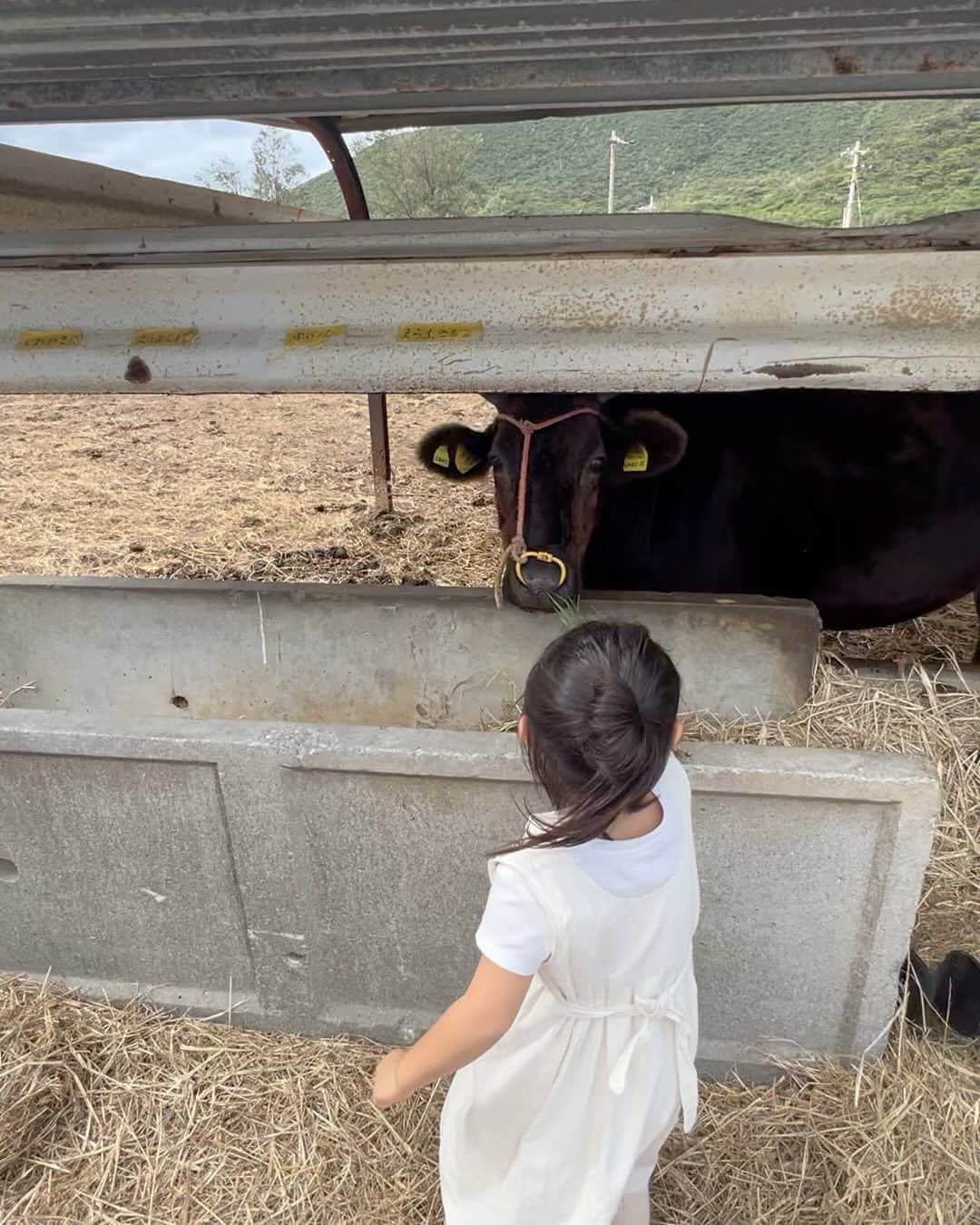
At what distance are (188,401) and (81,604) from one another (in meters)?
7.87

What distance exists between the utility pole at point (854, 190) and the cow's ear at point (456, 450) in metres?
32.0

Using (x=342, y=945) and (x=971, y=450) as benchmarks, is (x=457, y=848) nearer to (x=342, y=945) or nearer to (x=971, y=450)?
(x=342, y=945)

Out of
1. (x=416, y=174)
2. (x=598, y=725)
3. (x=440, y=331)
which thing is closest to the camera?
(x=598, y=725)

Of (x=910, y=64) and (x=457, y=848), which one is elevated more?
(x=910, y=64)

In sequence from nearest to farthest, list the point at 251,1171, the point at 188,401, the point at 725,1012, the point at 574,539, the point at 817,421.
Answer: the point at 251,1171 < the point at 725,1012 < the point at 574,539 < the point at 817,421 < the point at 188,401

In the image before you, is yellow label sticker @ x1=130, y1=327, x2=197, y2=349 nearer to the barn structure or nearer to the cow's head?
the barn structure

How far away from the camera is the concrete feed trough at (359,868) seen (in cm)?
208

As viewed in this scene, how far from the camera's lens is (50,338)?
223cm

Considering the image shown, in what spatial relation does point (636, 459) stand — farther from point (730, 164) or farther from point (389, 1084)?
point (730, 164)

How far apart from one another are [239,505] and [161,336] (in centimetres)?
442

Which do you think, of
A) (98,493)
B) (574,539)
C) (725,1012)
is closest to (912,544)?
(574,539)

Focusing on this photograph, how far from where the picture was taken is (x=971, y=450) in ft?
13.1

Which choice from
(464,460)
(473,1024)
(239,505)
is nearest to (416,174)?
(239,505)

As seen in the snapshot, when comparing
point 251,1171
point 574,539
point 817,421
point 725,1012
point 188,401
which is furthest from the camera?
point 188,401
